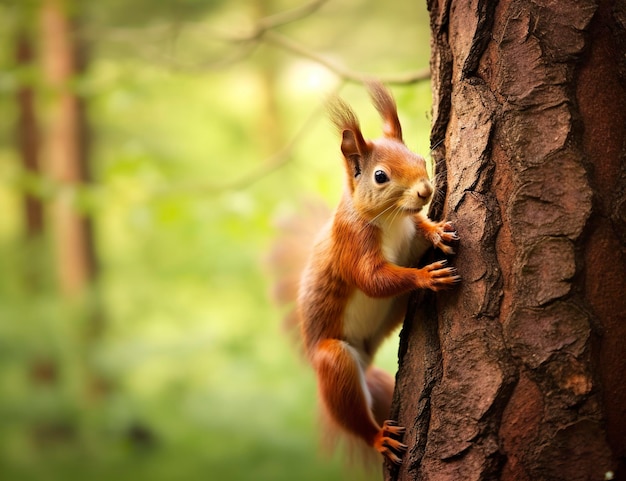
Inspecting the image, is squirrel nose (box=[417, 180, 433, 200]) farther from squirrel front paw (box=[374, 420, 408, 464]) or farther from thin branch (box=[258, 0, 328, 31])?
thin branch (box=[258, 0, 328, 31])

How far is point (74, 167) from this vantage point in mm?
4348

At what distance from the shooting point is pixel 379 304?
4.93ft

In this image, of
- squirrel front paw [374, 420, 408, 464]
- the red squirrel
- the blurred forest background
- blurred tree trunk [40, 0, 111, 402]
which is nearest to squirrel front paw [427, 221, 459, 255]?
the red squirrel

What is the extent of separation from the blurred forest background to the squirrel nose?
202 cm

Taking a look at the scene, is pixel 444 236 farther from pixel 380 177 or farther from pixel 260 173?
pixel 260 173

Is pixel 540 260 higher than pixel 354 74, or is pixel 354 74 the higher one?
pixel 354 74

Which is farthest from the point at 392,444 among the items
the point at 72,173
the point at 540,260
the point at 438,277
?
the point at 72,173

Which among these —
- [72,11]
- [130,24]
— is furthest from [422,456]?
[130,24]

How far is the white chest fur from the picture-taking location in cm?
140

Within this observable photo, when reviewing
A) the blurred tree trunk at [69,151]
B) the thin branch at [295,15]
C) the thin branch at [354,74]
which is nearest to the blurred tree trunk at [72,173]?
the blurred tree trunk at [69,151]

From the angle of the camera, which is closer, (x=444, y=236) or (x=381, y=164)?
(x=444, y=236)

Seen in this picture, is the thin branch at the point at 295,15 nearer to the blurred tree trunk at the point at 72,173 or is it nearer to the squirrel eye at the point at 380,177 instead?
the squirrel eye at the point at 380,177

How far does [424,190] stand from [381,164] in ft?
0.57

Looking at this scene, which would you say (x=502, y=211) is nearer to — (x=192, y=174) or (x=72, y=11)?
(x=72, y=11)
